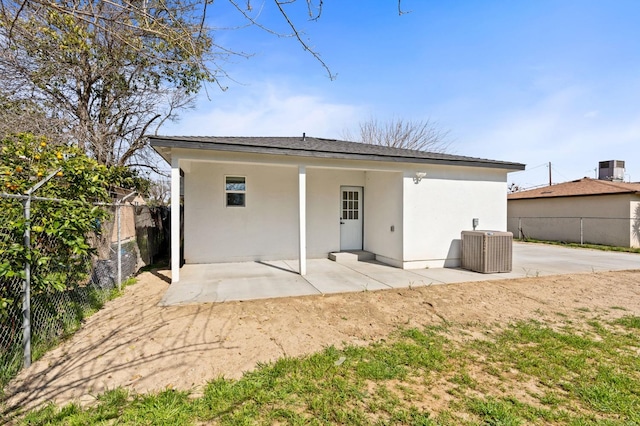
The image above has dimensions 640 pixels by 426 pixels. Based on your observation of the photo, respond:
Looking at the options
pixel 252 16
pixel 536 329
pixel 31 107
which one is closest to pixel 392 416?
pixel 536 329

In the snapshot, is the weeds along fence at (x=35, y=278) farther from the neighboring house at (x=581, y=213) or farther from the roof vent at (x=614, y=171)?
the roof vent at (x=614, y=171)

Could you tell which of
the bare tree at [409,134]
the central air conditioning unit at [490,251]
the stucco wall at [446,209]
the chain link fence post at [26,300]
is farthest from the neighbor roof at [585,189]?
the chain link fence post at [26,300]

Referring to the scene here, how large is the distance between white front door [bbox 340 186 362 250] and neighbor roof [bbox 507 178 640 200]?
13.6 metres

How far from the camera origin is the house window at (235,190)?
26.7 feet

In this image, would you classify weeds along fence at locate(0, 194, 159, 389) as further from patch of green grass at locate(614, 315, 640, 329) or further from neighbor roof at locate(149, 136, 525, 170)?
patch of green grass at locate(614, 315, 640, 329)

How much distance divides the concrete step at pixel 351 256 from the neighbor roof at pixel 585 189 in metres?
13.7

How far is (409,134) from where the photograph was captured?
22.2m

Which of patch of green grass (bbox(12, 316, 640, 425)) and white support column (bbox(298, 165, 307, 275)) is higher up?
white support column (bbox(298, 165, 307, 275))

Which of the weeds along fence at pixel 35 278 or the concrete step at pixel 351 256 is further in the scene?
the concrete step at pixel 351 256

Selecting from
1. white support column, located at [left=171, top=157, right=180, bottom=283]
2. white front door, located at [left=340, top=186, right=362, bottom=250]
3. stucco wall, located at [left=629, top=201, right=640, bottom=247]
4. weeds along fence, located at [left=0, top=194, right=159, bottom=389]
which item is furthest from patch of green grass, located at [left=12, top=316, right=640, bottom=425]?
stucco wall, located at [left=629, top=201, right=640, bottom=247]

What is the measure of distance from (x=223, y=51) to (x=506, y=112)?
13662 mm

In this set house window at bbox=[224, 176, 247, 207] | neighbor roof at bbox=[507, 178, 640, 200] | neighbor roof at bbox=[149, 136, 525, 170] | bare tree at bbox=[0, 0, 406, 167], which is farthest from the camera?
neighbor roof at bbox=[507, 178, 640, 200]

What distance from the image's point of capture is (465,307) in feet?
15.5

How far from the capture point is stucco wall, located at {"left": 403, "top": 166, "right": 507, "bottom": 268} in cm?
742
